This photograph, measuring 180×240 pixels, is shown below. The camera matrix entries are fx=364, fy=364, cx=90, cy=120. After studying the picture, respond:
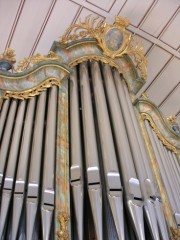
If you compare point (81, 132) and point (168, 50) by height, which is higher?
point (168, 50)

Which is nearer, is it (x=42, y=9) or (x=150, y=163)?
(x=150, y=163)

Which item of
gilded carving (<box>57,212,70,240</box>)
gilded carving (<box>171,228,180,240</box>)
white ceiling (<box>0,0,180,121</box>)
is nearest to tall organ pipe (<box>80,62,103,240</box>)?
gilded carving (<box>57,212,70,240</box>)

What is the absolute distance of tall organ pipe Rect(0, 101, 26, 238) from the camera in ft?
6.47

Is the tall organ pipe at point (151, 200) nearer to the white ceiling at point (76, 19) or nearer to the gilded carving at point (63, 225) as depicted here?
the gilded carving at point (63, 225)

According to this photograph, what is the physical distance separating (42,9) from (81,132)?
2.16 meters

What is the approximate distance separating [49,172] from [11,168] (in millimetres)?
257

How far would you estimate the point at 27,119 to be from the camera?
2.83 m

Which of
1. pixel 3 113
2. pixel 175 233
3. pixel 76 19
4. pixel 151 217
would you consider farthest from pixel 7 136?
pixel 76 19

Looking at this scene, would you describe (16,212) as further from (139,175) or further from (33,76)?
(33,76)

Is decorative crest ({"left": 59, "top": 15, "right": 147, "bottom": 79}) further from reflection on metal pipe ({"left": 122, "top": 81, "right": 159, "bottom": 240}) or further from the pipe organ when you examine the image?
reflection on metal pipe ({"left": 122, "top": 81, "right": 159, "bottom": 240})

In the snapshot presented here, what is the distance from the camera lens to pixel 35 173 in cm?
224

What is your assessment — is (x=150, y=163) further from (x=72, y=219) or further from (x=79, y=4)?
(x=79, y=4)

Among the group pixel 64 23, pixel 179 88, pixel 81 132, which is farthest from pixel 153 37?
pixel 81 132

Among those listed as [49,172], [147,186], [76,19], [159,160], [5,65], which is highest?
[76,19]
